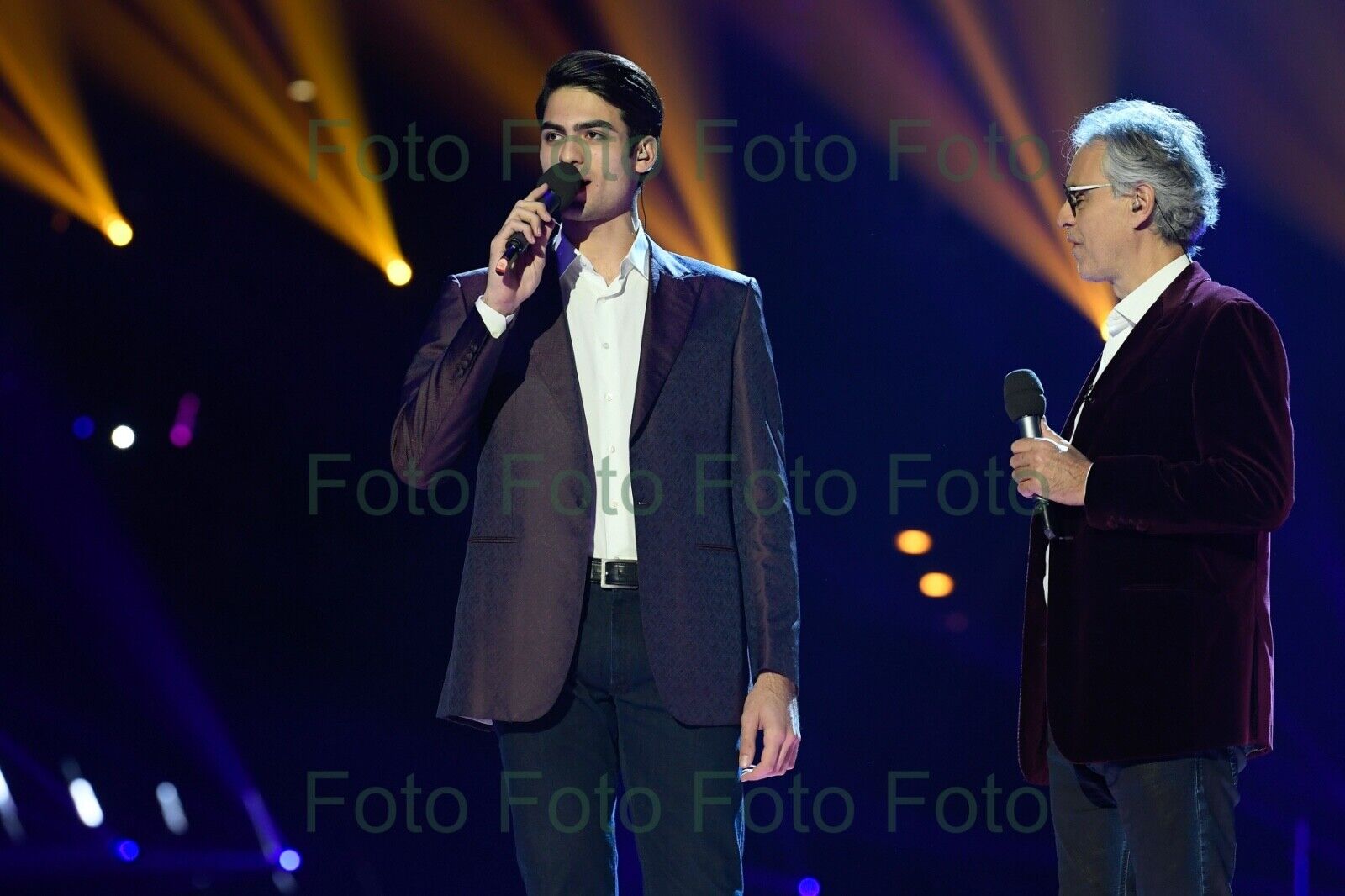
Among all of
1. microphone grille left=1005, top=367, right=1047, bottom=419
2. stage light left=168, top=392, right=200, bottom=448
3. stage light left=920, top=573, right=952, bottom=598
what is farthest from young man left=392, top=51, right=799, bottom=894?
stage light left=168, top=392, right=200, bottom=448

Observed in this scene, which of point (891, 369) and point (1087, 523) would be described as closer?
point (1087, 523)

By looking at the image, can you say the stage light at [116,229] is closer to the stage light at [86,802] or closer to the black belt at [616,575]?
the stage light at [86,802]

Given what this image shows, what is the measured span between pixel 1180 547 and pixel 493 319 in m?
1.08

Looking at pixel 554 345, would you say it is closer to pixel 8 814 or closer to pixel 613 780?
pixel 613 780

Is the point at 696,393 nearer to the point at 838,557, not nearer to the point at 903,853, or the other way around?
the point at 838,557

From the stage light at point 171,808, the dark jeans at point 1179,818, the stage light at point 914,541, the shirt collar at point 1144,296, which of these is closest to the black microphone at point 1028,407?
the shirt collar at point 1144,296

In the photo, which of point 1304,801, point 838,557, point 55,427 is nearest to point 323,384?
point 55,427

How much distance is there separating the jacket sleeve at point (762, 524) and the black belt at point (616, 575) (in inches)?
7.7

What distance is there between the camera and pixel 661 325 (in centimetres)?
219

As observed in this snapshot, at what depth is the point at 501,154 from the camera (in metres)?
4.20

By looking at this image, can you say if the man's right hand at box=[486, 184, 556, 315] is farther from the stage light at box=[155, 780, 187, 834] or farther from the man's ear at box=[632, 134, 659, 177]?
the stage light at box=[155, 780, 187, 834]

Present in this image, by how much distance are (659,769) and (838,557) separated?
2359 millimetres

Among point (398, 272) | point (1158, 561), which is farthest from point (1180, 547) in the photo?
point (398, 272)

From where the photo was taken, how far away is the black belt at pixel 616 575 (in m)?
2.07
